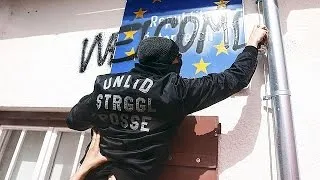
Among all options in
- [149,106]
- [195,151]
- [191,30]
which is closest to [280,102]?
[195,151]

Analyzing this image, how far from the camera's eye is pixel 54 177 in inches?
86.8

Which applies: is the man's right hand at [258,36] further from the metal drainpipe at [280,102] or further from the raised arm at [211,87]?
the raised arm at [211,87]

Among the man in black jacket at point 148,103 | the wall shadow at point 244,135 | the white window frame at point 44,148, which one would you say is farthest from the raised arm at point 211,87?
the white window frame at point 44,148

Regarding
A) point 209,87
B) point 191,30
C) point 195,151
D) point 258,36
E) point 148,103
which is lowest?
point 195,151

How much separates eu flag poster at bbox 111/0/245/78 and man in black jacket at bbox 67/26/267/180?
1.25 feet

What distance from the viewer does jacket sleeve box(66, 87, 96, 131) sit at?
62.6 inches

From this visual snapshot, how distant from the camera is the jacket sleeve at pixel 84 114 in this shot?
1591 millimetres

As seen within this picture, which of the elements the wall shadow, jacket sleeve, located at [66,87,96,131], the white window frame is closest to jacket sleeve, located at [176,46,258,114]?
the wall shadow

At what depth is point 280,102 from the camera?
1551 mm

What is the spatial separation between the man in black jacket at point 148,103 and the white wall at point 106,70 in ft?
1.08

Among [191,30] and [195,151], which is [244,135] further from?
[191,30]

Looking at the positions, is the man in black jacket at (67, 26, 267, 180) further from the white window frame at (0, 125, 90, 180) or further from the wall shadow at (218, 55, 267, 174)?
the white window frame at (0, 125, 90, 180)

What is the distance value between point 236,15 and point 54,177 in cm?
169

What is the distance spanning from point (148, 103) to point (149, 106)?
0.02 meters
